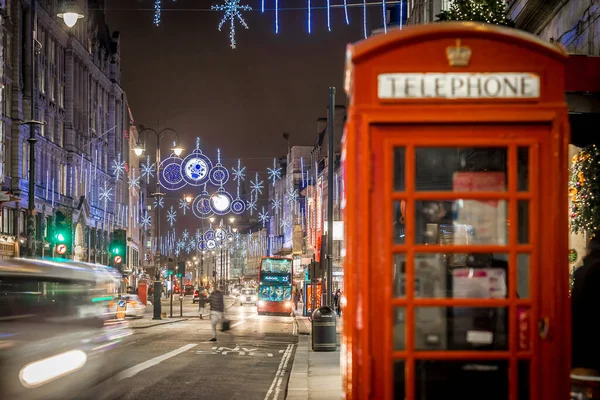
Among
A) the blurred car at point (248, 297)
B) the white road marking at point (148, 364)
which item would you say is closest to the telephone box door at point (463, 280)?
the white road marking at point (148, 364)

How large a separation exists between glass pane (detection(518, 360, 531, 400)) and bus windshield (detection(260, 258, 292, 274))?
49518 millimetres

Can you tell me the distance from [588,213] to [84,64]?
222 feet

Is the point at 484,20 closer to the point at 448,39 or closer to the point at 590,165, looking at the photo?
the point at 590,165

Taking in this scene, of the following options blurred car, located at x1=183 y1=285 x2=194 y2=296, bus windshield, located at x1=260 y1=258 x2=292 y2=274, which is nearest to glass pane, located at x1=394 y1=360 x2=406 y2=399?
bus windshield, located at x1=260 y1=258 x2=292 y2=274

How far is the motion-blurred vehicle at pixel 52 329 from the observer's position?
882 centimetres

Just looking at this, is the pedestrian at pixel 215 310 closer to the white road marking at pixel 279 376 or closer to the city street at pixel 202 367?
the city street at pixel 202 367

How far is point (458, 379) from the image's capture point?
5.73 m

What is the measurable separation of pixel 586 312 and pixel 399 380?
1856 mm

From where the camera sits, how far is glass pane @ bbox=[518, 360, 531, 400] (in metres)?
5.75

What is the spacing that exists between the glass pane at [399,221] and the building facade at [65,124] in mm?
36933

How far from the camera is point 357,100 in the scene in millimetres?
5895

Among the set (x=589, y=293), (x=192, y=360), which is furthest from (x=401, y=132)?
(x=192, y=360)

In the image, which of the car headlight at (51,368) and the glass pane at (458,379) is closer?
the glass pane at (458,379)

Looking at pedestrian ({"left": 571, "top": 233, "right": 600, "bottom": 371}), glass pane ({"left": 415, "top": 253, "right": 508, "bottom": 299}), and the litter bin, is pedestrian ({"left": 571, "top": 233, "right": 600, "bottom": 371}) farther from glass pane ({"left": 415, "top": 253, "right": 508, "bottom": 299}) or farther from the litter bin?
the litter bin
